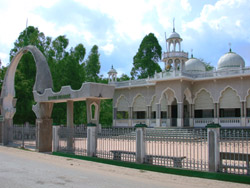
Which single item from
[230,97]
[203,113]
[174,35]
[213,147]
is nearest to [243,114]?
[230,97]

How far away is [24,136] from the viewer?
53.0 ft

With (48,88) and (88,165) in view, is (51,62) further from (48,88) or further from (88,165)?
(88,165)

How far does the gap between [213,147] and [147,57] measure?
33513mm

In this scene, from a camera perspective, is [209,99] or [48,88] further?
[209,99]

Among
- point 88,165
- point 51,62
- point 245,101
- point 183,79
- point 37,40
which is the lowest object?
point 88,165

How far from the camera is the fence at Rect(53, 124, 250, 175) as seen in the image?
7.41 m

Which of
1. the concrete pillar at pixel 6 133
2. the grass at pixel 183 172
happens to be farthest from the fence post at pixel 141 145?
the concrete pillar at pixel 6 133

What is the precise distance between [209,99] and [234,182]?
60.0 feet

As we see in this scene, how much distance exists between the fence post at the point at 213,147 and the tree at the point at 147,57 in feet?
107

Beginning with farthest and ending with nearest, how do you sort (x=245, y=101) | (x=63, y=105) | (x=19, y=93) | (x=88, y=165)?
(x=63, y=105) → (x=19, y=93) → (x=245, y=101) → (x=88, y=165)

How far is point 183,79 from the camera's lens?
24172mm

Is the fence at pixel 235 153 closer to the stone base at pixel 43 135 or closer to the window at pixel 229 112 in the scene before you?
the stone base at pixel 43 135

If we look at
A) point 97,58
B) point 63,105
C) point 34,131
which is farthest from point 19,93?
point 97,58

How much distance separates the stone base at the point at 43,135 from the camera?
13805 millimetres
